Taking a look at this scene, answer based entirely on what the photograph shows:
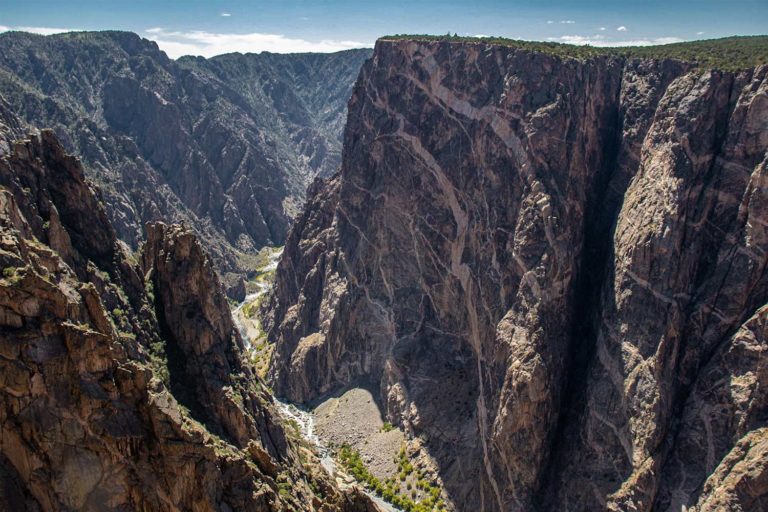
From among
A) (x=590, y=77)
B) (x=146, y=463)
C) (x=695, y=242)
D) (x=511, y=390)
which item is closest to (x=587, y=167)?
(x=590, y=77)

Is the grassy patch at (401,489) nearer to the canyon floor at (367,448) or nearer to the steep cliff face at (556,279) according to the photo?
the canyon floor at (367,448)

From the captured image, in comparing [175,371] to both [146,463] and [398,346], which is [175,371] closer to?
[146,463]

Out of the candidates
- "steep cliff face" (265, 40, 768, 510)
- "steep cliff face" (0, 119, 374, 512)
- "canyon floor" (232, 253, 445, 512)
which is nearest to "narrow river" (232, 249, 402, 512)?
"canyon floor" (232, 253, 445, 512)

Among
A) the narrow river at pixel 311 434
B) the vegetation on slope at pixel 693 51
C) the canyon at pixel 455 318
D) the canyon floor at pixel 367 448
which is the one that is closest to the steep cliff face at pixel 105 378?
the canyon at pixel 455 318

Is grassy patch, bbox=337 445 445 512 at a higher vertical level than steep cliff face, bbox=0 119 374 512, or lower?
lower

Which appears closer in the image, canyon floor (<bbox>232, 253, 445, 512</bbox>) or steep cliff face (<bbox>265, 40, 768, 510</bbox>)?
steep cliff face (<bbox>265, 40, 768, 510</bbox>)

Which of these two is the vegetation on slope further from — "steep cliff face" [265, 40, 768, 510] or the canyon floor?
the canyon floor

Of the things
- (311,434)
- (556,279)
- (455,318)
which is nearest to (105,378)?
(556,279)

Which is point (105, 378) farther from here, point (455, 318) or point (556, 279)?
point (455, 318)
